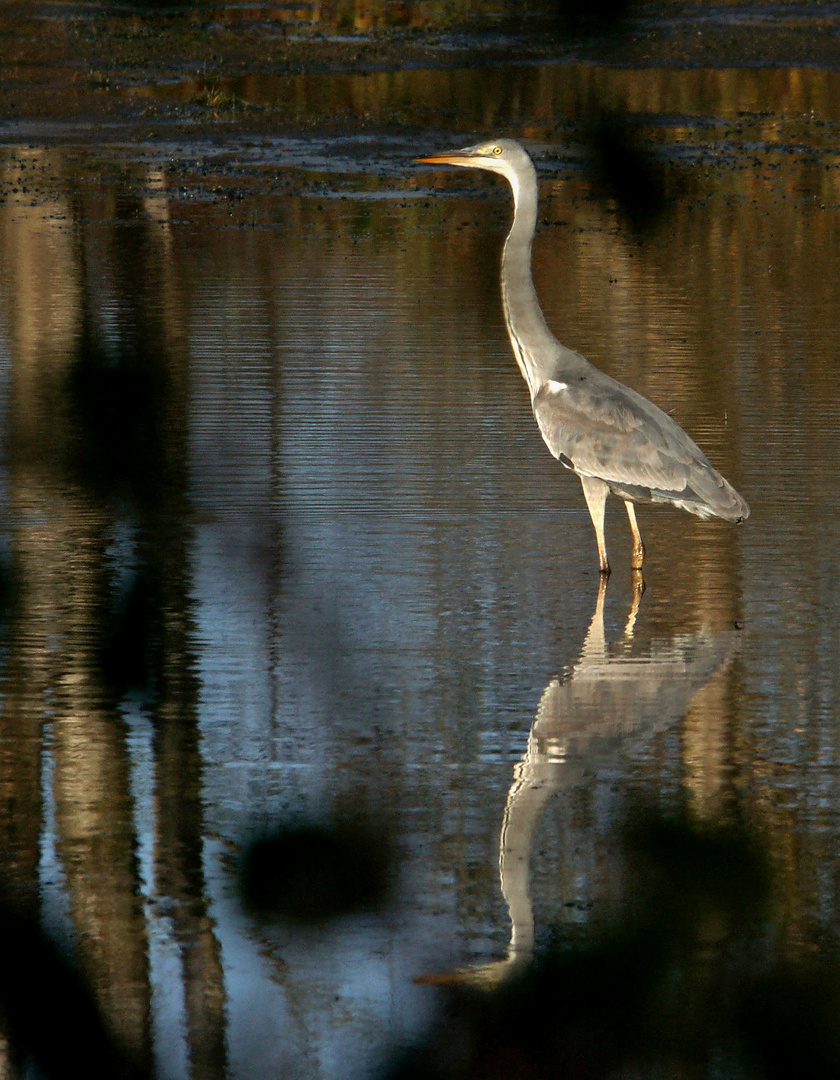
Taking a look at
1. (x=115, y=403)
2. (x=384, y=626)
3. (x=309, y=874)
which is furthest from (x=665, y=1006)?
(x=384, y=626)

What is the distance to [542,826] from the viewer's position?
519cm

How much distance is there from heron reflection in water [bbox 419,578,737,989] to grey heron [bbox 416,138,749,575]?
21.9 inches

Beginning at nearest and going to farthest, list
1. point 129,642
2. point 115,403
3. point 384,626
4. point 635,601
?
point 115,403, point 129,642, point 384,626, point 635,601

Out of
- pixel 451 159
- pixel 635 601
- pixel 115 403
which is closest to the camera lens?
pixel 115 403

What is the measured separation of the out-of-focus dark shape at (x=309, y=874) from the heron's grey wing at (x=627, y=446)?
5404 mm

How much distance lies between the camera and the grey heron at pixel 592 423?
25.5 ft

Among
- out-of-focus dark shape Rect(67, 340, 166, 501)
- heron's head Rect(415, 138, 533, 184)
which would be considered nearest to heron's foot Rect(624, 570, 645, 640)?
heron's head Rect(415, 138, 533, 184)

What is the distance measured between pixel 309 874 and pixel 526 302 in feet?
20.1

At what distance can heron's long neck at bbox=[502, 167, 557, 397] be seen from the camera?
8.30 m

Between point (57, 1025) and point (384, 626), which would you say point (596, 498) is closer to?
point (384, 626)

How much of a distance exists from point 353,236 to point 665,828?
1665cm

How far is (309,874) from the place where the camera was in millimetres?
2387

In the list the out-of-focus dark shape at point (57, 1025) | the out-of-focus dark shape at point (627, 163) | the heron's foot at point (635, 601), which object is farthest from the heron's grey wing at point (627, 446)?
the out-of-focus dark shape at point (57, 1025)

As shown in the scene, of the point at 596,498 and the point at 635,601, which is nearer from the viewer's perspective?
the point at 635,601
